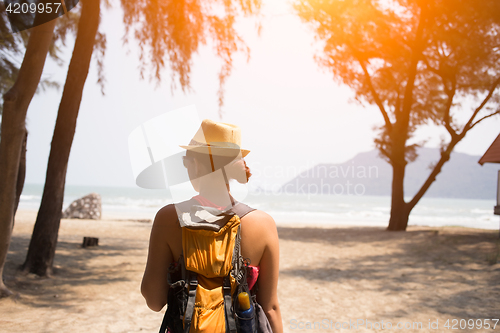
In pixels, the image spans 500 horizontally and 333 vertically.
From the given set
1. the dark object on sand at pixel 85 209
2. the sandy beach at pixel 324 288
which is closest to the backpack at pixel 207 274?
the sandy beach at pixel 324 288

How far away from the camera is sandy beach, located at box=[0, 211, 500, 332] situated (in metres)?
4.57

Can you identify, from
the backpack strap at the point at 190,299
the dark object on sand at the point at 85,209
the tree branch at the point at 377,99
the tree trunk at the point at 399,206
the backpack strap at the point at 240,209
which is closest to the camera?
the backpack strap at the point at 190,299

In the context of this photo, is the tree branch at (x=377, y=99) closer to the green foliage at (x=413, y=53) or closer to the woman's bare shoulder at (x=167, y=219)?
the green foliage at (x=413, y=53)

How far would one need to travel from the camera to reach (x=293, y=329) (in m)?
4.48

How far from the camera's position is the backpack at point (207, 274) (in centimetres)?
144

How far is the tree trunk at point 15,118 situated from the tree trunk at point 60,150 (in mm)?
1468

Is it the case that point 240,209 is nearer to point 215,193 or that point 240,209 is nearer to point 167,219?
point 215,193

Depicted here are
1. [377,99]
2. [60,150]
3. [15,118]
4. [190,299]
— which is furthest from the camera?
[377,99]

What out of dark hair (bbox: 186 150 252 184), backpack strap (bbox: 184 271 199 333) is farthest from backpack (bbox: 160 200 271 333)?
dark hair (bbox: 186 150 252 184)

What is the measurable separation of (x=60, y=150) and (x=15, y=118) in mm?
1822

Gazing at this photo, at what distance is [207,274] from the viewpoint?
4.75 ft

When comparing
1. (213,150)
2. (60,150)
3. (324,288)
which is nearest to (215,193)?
(213,150)

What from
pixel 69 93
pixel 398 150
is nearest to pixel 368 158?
pixel 398 150

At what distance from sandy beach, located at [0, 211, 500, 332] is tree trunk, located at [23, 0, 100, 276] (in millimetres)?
386
